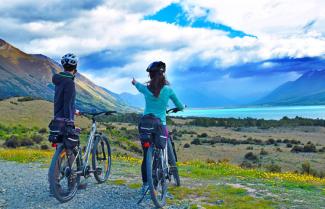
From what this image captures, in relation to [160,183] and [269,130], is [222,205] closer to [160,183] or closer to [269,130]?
[160,183]

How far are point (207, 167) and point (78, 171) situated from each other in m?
8.33

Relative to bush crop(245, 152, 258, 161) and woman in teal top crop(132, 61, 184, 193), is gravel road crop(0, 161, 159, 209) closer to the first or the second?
woman in teal top crop(132, 61, 184, 193)

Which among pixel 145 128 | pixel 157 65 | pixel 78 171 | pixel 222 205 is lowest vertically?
pixel 222 205

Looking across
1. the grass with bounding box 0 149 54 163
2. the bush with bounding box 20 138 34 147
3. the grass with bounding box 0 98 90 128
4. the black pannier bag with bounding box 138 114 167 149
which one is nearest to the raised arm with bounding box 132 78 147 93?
the black pannier bag with bounding box 138 114 167 149

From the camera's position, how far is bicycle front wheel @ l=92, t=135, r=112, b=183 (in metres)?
10.6

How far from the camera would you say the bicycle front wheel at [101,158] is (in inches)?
416

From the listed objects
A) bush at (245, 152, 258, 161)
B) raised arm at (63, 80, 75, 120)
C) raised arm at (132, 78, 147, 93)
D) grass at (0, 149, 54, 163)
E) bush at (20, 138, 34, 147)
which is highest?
raised arm at (132, 78, 147, 93)

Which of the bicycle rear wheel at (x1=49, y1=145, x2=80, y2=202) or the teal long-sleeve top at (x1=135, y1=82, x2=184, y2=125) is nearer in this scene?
the bicycle rear wheel at (x1=49, y1=145, x2=80, y2=202)

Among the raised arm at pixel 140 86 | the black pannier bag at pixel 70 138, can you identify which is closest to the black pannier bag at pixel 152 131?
the raised arm at pixel 140 86

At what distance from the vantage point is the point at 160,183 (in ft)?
30.2

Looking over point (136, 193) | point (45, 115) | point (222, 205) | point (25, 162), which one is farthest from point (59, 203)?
point (45, 115)

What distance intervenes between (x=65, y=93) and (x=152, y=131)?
2.13 m

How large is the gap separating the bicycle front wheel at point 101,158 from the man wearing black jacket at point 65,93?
5.63 feet

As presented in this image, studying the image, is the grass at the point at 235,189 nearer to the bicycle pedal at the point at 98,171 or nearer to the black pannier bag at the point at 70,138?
the bicycle pedal at the point at 98,171
